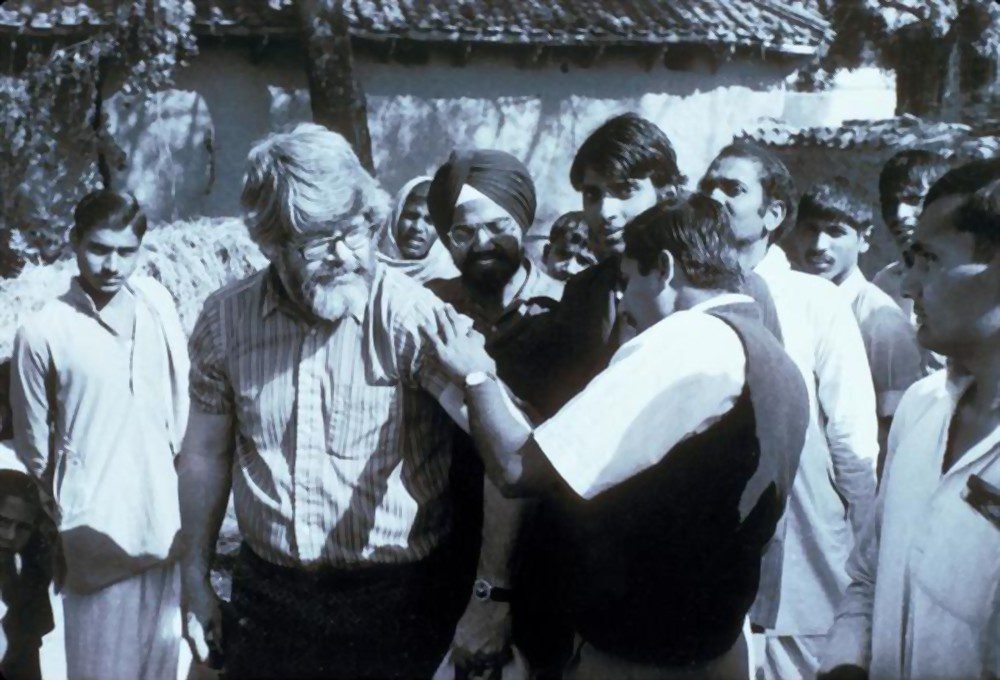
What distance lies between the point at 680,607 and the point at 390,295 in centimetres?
76

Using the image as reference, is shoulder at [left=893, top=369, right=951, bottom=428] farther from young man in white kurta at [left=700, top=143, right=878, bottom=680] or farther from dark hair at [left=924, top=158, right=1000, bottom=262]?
young man in white kurta at [left=700, top=143, right=878, bottom=680]

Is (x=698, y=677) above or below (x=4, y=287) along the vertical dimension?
below

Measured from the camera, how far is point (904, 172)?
9.54ft

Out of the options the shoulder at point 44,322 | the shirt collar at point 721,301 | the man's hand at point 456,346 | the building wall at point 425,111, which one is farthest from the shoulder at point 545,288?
the shoulder at point 44,322

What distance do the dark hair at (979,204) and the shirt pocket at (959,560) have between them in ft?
1.30

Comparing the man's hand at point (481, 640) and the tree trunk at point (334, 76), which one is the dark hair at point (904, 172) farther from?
the man's hand at point (481, 640)

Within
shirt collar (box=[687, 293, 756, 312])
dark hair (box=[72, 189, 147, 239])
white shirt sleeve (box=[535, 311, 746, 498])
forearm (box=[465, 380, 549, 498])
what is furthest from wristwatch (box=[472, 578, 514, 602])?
dark hair (box=[72, 189, 147, 239])

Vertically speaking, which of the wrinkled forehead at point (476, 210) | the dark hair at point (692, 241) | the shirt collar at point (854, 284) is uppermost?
the dark hair at point (692, 241)

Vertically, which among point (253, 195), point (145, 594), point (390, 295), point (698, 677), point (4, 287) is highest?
point (253, 195)

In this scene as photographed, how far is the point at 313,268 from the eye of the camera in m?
2.19

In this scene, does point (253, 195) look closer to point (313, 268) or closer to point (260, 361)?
point (313, 268)

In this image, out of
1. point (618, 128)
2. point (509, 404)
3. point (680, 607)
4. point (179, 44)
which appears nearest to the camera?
point (680, 607)

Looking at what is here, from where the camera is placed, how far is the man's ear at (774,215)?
2791 millimetres

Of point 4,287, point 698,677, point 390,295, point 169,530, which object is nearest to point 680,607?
point 698,677
